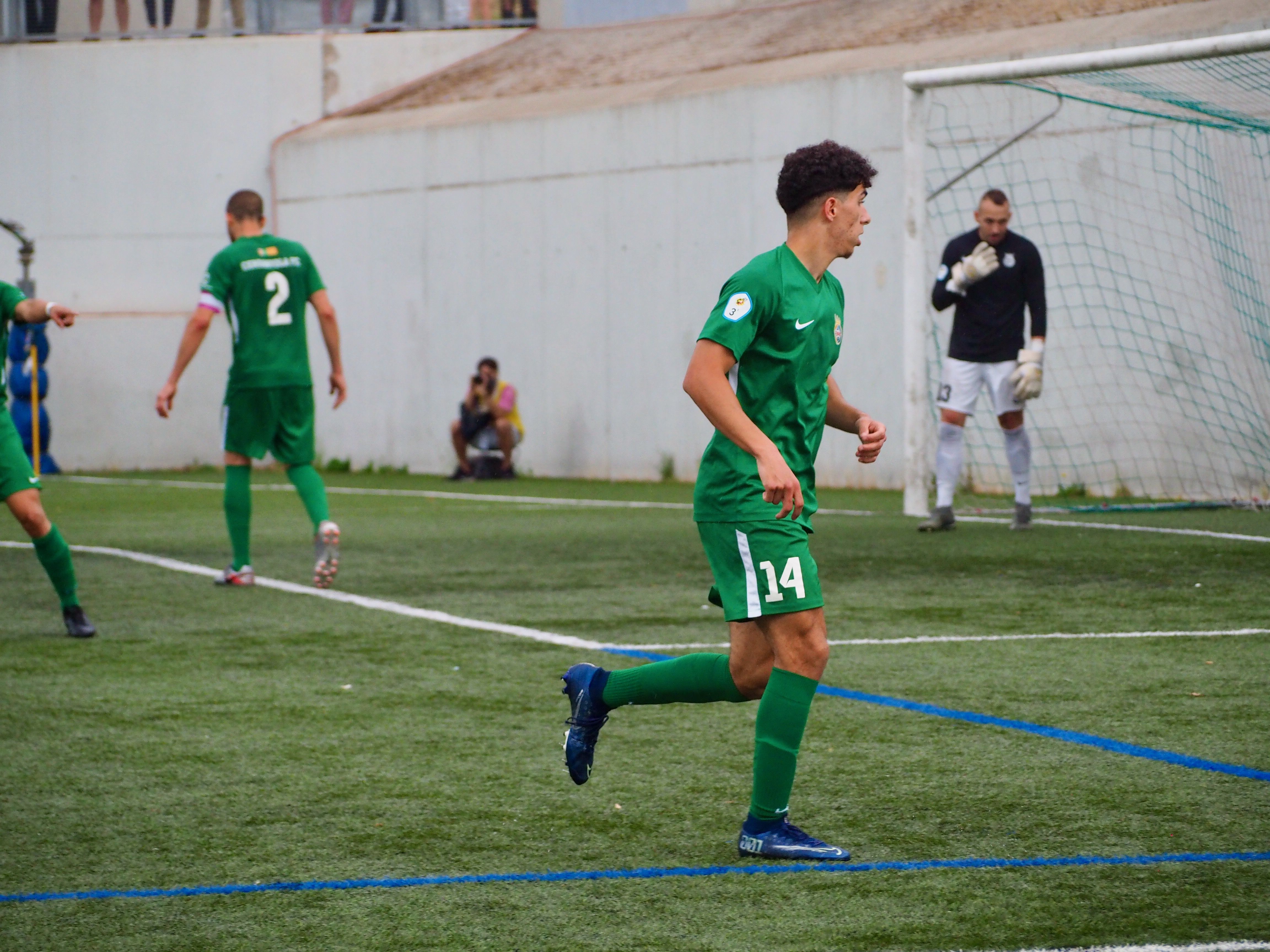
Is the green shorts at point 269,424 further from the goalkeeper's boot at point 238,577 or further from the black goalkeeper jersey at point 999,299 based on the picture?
the black goalkeeper jersey at point 999,299

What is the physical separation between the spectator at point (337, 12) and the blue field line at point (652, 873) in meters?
21.6

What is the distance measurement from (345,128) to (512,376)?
16.0 feet

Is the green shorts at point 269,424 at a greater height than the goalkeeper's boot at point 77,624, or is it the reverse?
the green shorts at point 269,424

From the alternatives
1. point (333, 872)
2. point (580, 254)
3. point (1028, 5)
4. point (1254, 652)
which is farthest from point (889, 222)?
point (333, 872)

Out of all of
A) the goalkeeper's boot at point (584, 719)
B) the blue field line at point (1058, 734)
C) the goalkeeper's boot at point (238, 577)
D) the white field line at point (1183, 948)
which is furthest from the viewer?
the goalkeeper's boot at point (238, 577)

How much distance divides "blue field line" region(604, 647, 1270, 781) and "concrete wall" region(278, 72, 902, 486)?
399 inches

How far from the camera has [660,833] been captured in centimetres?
434

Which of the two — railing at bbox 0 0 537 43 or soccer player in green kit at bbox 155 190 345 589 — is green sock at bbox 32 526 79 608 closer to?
soccer player in green kit at bbox 155 190 345 589

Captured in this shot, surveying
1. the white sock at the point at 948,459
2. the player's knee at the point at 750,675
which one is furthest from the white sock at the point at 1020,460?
the player's knee at the point at 750,675

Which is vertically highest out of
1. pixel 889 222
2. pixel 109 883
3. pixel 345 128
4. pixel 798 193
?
pixel 345 128

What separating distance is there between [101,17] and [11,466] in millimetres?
18147

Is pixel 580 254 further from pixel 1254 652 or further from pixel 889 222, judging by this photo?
pixel 1254 652

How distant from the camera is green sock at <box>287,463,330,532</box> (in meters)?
9.26

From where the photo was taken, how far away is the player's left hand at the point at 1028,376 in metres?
11.0
